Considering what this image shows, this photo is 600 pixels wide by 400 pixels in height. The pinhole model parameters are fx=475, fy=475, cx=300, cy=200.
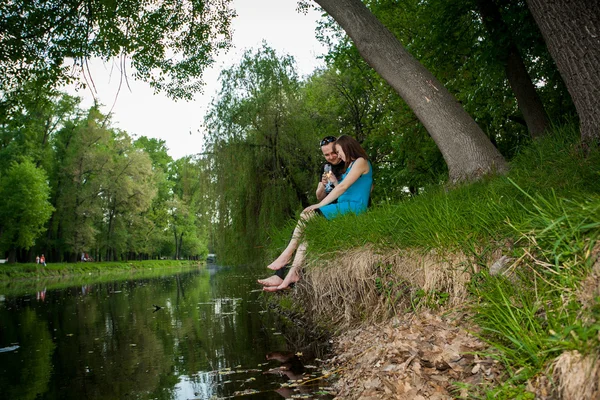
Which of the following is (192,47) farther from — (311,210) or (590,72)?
(590,72)

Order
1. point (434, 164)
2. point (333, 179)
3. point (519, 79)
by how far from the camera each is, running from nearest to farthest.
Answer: point (333, 179), point (519, 79), point (434, 164)

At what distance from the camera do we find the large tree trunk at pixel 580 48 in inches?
166

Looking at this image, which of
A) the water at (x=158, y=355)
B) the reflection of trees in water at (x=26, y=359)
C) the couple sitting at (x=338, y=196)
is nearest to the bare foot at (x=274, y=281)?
the couple sitting at (x=338, y=196)

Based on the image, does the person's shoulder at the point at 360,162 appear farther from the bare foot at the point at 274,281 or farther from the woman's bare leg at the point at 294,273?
the bare foot at the point at 274,281

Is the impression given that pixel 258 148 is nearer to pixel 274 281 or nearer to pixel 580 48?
pixel 274 281

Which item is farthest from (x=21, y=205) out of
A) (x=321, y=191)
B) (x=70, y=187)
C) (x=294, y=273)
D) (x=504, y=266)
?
(x=504, y=266)

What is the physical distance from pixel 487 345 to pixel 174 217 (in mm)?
50971

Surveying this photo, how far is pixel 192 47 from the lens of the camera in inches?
417

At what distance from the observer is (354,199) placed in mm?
5742

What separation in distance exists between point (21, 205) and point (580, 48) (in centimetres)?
3019

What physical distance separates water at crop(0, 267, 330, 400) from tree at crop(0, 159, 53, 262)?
70.7 ft

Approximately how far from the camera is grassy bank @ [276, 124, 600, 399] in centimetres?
205

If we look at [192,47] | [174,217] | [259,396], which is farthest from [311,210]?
[174,217]

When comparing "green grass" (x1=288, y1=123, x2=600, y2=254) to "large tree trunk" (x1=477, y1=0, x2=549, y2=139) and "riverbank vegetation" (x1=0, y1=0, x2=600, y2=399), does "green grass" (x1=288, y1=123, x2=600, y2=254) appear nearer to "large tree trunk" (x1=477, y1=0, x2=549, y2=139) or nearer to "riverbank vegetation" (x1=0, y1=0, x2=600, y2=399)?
"riverbank vegetation" (x1=0, y1=0, x2=600, y2=399)
